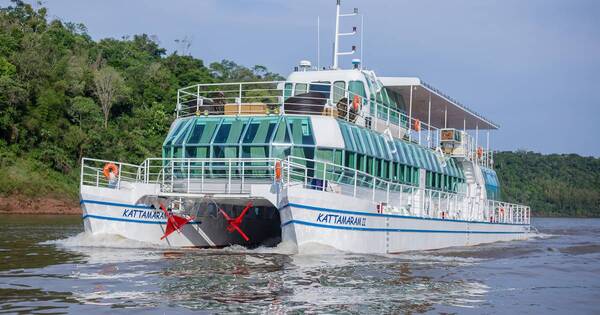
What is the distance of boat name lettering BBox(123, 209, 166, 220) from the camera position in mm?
20062

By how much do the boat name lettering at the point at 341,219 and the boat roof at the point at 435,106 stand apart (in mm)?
9107

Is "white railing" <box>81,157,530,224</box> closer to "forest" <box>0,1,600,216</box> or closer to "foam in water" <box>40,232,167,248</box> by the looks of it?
"foam in water" <box>40,232,167,248</box>

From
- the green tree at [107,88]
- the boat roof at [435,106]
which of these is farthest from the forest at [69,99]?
the boat roof at [435,106]

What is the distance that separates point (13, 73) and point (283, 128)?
41.4 m

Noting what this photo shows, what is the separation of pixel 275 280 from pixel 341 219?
4.73 meters

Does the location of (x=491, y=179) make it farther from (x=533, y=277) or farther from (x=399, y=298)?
(x=399, y=298)

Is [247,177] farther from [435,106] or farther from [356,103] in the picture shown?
[435,106]

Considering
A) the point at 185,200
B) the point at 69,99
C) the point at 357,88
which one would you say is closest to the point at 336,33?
the point at 357,88

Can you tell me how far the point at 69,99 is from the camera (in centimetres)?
5981

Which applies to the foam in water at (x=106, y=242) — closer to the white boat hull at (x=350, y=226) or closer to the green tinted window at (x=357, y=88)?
the white boat hull at (x=350, y=226)

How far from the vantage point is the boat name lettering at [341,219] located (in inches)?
705

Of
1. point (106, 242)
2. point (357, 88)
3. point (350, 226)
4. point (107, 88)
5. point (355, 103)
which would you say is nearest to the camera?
point (350, 226)

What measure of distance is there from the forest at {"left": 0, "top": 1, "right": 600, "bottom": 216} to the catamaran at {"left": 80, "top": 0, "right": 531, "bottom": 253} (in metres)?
30.4

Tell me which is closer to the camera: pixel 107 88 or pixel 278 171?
pixel 278 171
